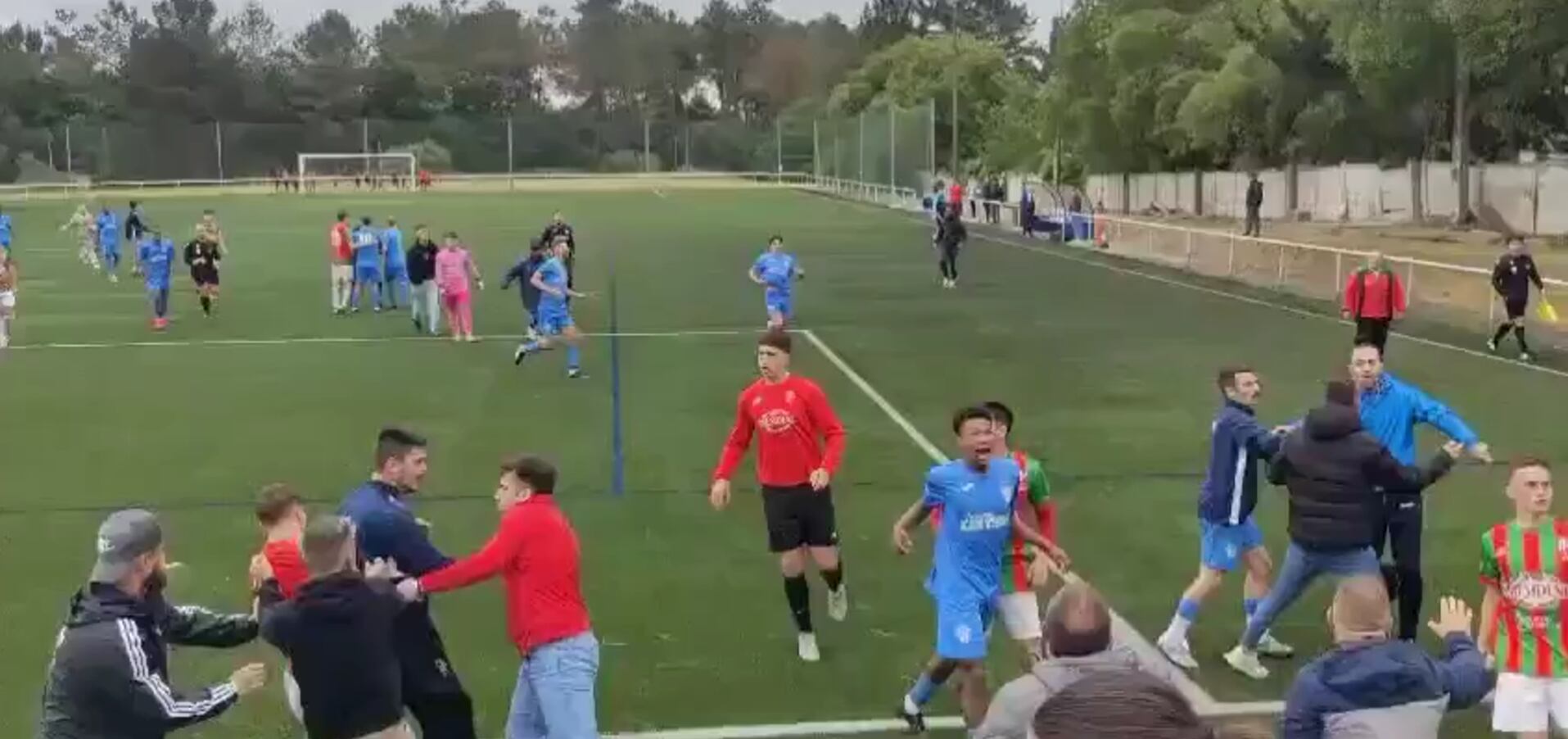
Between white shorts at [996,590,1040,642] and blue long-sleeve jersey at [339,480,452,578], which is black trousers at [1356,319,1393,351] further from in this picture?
blue long-sleeve jersey at [339,480,452,578]

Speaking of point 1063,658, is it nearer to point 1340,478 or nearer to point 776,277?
point 1340,478

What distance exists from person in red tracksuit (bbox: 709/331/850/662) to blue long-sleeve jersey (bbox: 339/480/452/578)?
290 cm

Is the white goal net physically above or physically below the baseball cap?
above

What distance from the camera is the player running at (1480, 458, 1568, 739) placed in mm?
6797

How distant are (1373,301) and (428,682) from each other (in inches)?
625

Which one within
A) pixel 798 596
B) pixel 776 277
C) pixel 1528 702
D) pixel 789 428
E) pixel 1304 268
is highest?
pixel 776 277

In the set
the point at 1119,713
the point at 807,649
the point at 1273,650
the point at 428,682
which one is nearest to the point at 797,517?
the point at 807,649

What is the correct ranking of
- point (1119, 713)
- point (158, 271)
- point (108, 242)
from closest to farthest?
point (1119, 713)
point (158, 271)
point (108, 242)

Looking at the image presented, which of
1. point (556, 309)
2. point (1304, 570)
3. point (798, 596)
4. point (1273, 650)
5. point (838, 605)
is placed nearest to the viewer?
point (1304, 570)

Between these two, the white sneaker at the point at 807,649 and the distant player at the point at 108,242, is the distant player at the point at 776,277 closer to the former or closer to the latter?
the white sneaker at the point at 807,649

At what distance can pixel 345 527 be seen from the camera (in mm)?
5664

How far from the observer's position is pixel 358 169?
362ft

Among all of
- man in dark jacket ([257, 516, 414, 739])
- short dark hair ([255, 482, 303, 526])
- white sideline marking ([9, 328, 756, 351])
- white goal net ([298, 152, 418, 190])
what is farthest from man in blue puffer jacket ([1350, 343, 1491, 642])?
white goal net ([298, 152, 418, 190])

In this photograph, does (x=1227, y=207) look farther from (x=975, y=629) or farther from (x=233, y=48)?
(x=233, y=48)
